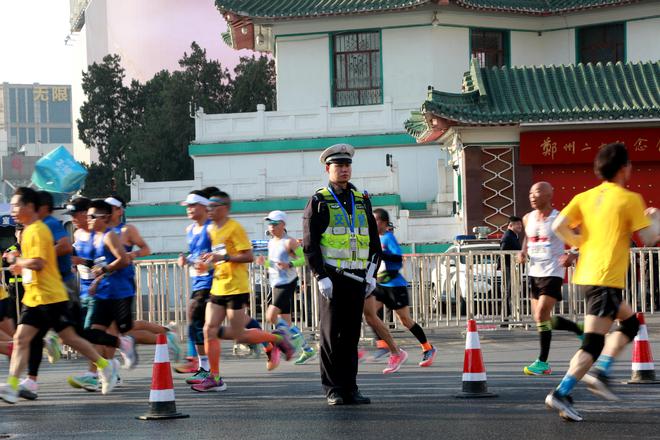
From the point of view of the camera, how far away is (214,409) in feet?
32.0

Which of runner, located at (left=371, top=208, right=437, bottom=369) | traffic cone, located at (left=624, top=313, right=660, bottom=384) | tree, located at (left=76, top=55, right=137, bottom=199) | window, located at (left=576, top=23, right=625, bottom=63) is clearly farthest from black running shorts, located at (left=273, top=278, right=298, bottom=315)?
tree, located at (left=76, top=55, right=137, bottom=199)

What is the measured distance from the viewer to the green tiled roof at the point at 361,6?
113 feet

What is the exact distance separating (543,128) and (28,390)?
19835 mm

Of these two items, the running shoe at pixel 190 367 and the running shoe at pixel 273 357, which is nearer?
the running shoe at pixel 190 367

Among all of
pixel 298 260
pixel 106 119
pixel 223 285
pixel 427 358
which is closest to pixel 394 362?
pixel 427 358

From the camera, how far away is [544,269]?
1178 centimetres

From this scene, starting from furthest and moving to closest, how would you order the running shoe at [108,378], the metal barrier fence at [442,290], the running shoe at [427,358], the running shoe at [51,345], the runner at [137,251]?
the metal barrier fence at [442,290] < the running shoe at [427,358] < the running shoe at [51,345] < the runner at [137,251] < the running shoe at [108,378]

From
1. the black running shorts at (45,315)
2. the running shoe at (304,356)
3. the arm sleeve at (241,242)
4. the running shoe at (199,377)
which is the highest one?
the arm sleeve at (241,242)

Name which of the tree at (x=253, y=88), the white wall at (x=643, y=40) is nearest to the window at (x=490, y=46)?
the white wall at (x=643, y=40)

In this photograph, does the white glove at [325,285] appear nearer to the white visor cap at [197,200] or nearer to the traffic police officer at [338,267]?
the traffic police officer at [338,267]

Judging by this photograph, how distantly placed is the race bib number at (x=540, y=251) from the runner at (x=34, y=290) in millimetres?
4515

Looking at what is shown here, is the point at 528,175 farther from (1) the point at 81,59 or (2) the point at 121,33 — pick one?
(1) the point at 81,59

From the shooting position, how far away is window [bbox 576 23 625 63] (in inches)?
1400

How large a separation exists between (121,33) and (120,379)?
54.7 meters
